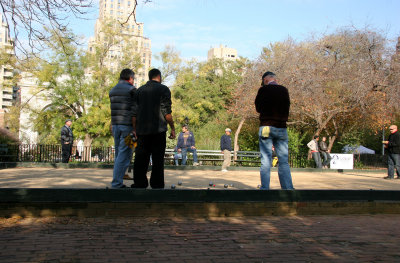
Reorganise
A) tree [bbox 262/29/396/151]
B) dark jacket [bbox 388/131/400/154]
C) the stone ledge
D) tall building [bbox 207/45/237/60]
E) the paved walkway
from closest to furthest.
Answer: the stone ledge < the paved walkway < dark jacket [bbox 388/131/400/154] < tree [bbox 262/29/396/151] < tall building [bbox 207/45/237/60]

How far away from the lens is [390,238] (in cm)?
439

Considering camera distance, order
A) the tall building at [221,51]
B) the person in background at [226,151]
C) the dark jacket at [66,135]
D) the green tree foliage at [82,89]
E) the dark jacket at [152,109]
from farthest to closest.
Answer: the tall building at [221,51] → the green tree foliage at [82,89] → the person in background at [226,151] → the dark jacket at [66,135] → the dark jacket at [152,109]

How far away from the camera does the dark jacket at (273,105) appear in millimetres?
6074

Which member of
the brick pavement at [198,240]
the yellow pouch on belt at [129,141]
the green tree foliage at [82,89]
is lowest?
the brick pavement at [198,240]

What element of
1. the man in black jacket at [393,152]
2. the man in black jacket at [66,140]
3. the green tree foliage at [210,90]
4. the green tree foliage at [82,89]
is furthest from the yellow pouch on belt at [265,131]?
the green tree foliage at [210,90]

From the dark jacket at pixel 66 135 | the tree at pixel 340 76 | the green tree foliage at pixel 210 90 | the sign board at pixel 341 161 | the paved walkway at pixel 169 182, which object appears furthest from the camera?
the green tree foliage at pixel 210 90

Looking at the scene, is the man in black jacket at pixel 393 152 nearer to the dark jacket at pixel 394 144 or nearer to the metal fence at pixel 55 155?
the dark jacket at pixel 394 144

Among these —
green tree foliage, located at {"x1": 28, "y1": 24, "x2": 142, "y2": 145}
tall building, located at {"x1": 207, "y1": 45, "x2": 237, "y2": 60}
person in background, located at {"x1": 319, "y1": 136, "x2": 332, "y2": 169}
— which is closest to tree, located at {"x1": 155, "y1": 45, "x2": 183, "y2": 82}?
green tree foliage, located at {"x1": 28, "y1": 24, "x2": 142, "y2": 145}

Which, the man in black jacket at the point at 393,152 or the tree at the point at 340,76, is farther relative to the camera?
the tree at the point at 340,76

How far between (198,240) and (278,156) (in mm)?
2606

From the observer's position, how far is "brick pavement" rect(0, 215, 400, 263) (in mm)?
3486

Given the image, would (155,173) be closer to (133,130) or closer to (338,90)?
(133,130)

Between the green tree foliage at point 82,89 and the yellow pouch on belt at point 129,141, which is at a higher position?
the green tree foliage at point 82,89

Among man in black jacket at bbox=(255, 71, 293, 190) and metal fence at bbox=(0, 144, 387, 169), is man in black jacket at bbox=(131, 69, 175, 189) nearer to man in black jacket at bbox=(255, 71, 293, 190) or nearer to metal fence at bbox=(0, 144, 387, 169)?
man in black jacket at bbox=(255, 71, 293, 190)
